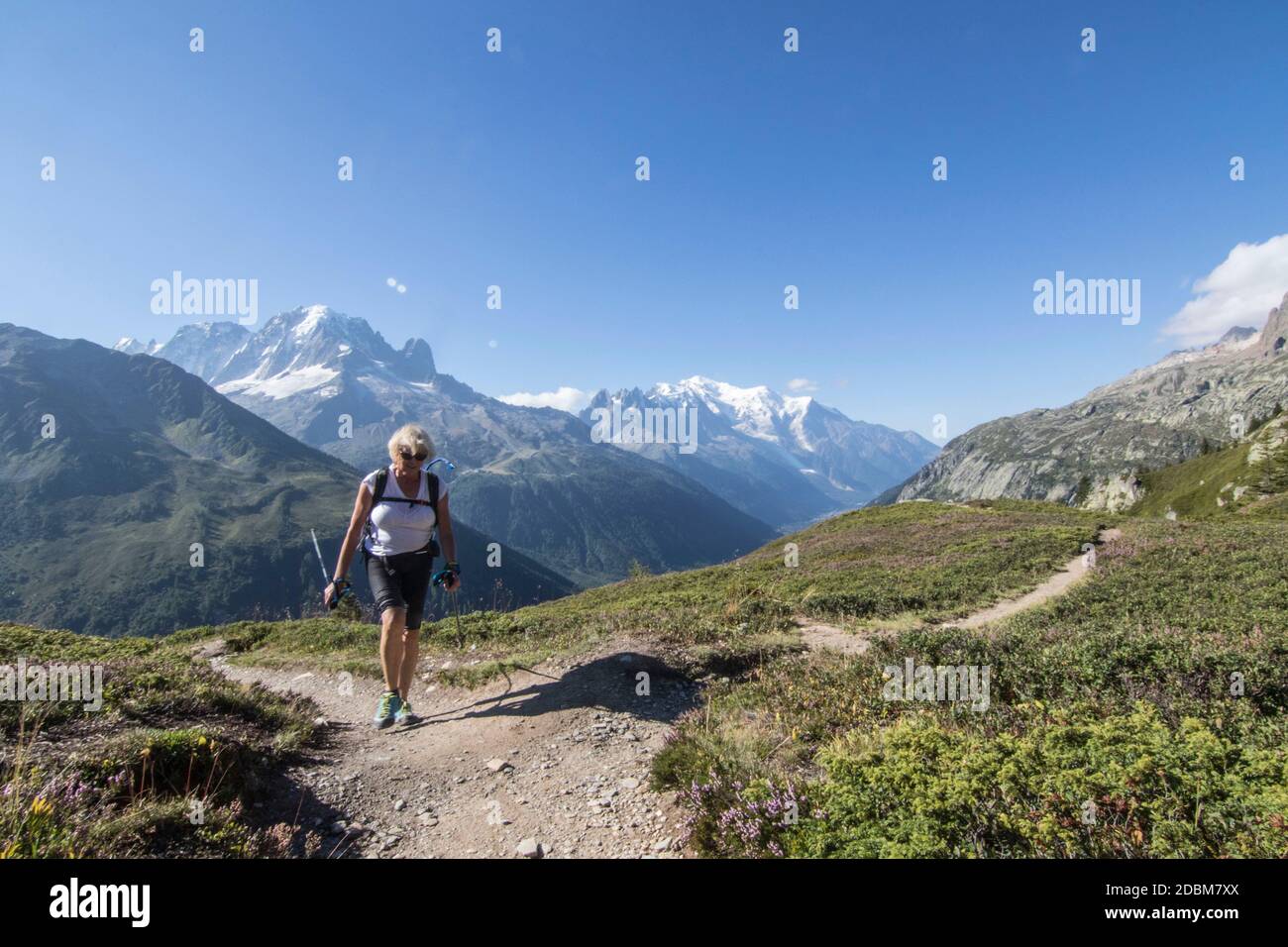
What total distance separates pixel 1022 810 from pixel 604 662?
7.19 metres

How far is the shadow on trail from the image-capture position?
28.2ft

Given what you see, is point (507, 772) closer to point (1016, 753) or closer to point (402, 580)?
point (402, 580)

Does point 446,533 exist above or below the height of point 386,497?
below

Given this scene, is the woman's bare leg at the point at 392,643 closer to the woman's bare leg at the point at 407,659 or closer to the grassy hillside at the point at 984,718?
the woman's bare leg at the point at 407,659

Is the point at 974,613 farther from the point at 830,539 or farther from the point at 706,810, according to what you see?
the point at 830,539

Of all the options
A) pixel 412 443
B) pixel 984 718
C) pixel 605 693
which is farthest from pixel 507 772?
pixel 984 718

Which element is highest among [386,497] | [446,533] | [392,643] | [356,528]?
[386,497]

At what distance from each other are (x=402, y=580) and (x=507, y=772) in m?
3.24

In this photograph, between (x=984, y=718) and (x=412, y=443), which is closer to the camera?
(x=984, y=718)

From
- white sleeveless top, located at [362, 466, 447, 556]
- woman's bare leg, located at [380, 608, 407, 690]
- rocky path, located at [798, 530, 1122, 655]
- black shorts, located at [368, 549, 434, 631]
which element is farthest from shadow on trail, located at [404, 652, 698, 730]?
rocky path, located at [798, 530, 1122, 655]

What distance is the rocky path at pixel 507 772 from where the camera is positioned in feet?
17.1

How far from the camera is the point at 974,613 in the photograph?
1570cm

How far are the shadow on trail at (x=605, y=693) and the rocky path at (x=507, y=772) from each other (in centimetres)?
3

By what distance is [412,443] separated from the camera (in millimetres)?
8469
